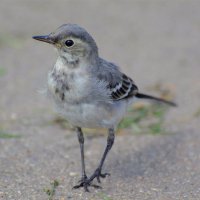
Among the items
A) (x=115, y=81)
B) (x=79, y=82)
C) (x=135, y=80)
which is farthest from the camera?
(x=135, y=80)

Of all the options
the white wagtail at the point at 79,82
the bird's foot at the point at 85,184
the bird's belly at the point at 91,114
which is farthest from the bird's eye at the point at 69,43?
the bird's foot at the point at 85,184

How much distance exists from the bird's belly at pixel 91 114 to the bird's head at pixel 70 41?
21.3 inches

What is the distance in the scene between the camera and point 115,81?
6.84 meters

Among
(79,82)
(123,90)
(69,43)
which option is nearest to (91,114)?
(79,82)

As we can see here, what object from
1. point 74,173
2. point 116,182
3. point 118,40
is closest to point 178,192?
point 116,182

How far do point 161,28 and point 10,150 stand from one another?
6.00 m

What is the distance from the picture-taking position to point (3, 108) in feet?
29.0

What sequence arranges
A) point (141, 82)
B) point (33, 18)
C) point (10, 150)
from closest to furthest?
point (10, 150)
point (141, 82)
point (33, 18)

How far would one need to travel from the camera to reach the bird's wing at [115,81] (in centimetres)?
657

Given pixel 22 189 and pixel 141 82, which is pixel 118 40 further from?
pixel 22 189

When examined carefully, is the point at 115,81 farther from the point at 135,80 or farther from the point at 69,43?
the point at 135,80

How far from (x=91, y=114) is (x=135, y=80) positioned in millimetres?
4039

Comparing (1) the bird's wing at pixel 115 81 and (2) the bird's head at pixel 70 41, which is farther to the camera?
(1) the bird's wing at pixel 115 81

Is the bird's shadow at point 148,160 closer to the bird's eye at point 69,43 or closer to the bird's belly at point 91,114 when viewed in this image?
the bird's belly at point 91,114
